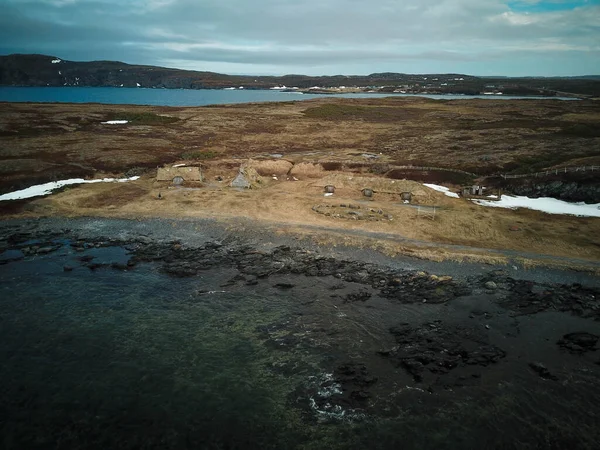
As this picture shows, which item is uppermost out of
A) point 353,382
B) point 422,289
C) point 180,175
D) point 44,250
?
point 180,175

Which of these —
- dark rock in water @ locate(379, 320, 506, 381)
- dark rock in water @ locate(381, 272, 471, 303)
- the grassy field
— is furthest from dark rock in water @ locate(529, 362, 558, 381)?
the grassy field

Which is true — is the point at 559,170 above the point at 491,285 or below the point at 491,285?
above

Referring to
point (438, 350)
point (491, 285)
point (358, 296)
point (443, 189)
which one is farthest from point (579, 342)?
point (443, 189)

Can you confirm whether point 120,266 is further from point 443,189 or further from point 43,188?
point 443,189

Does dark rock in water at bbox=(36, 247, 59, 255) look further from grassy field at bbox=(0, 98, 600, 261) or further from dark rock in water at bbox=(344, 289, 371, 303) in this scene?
dark rock in water at bbox=(344, 289, 371, 303)

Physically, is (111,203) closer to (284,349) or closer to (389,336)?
(284,349)

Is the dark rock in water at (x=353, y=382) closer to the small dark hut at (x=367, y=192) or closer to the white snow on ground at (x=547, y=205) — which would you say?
the small dark hut at (x=367, y=192)
